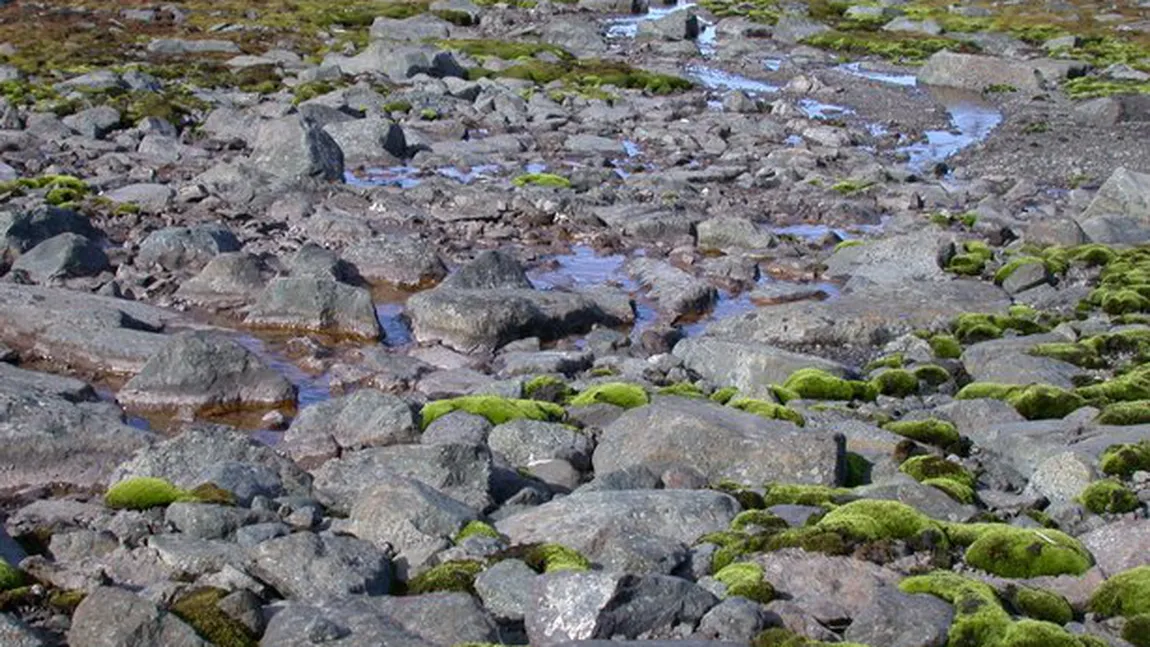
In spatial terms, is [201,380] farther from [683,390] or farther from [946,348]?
[946,348]

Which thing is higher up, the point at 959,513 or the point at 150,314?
the point at 959,513

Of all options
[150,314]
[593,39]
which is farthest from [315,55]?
[150,314]

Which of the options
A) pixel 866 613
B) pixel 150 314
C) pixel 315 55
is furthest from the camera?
pixel 315 55

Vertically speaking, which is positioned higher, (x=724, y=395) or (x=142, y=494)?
(x=142, y=494)

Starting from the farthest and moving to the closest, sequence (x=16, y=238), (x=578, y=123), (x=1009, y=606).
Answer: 1. (x=578, y=123)
2. (x=16, y=238)
3. (x=1009, y=606)

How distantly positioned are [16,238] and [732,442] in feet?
67.6

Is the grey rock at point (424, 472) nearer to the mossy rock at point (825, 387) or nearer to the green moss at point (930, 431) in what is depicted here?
the green moss at point (930, 431)

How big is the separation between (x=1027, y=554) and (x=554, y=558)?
5.82 metres

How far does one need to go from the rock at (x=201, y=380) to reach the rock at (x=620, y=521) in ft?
28.8

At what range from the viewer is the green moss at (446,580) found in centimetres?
1573

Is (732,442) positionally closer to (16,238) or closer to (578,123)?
(16,238)

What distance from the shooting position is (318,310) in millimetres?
29906

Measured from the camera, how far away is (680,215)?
134 feet

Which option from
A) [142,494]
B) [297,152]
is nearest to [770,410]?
[142,494]
